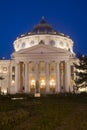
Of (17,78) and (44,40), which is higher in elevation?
(44,40)

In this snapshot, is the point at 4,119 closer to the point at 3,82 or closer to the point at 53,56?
the point at 53,56

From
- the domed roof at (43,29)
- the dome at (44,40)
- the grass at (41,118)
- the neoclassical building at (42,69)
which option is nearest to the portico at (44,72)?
the neoclassical building at (42,69)

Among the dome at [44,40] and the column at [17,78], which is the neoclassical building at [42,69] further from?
the dome at [44,40]

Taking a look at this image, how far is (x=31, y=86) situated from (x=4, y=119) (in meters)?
78.0

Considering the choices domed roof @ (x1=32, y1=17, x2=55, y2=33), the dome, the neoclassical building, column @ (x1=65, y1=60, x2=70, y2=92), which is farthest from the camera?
domed roof @ (x1=32, y1=17, x2=55, y2=33)

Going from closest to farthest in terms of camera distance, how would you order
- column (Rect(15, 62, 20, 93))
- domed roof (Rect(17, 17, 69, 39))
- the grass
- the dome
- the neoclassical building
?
1. the grass
2. the neoclassical building
3. column (Rect(15, 62, 20, 93))
4. the dome
5. domed roof (Rect(17, 17, 69, 39))

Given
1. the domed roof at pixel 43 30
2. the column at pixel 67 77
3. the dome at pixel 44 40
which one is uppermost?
the domed roof at pixel 43 30

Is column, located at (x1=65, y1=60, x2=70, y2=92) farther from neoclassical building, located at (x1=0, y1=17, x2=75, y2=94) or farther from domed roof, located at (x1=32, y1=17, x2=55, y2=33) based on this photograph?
domed roof, located at (x1=32, y1=17, x2=55, y2=33)

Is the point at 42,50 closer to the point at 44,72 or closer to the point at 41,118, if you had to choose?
the point at 44,72

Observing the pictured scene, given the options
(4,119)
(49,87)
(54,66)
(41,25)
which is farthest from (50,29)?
(4,119)

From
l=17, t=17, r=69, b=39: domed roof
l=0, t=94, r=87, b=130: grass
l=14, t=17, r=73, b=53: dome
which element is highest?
l=17, t=17, r=69, b=39: domed roof

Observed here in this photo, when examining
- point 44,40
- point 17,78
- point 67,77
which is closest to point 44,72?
point 67,77

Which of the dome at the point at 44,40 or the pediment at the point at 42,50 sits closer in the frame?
the pediment at the point at 42,50

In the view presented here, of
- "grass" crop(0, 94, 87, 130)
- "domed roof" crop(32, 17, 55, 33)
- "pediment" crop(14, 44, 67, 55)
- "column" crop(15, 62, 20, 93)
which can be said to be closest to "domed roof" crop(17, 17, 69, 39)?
"domed roof" crop(32, 17, 55, 33)
